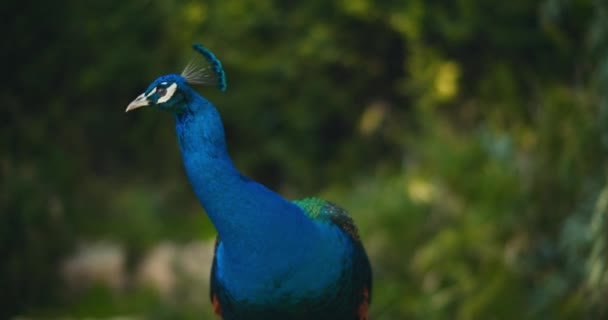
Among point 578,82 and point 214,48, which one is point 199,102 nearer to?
point 578,82

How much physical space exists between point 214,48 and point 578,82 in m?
2.46

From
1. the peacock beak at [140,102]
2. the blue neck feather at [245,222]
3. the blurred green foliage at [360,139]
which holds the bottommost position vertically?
the blue neck feather at [245,222]

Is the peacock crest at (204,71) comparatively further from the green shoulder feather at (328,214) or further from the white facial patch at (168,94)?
the green shoulder feather at (328,214)

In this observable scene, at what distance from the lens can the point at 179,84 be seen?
6.49 feet

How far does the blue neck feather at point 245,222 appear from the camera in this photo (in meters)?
1.98

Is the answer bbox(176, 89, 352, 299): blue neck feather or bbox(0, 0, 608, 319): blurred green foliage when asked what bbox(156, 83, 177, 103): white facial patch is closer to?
bbox(176, 89, 352, 299): blue neck feather

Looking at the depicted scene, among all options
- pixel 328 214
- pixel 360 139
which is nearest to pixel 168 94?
pixel 328 214

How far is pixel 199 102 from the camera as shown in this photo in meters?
1.99

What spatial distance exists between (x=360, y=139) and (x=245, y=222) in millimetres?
3904

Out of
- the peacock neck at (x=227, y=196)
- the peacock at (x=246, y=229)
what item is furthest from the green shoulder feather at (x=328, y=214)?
the peacock neck at (x=227, y=196)

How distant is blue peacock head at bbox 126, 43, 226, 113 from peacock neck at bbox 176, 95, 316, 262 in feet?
0.11

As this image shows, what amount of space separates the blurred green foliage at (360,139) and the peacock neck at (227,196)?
7.01 ft

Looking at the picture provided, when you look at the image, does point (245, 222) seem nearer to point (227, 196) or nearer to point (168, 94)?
point (227, 196)

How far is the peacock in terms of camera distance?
1980mm
